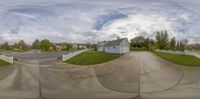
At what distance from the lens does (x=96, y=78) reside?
5141 millimetres

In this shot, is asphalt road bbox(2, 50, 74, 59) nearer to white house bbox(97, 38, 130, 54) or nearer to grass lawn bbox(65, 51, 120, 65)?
grass lawn bbox(65, 51, 120, 65)

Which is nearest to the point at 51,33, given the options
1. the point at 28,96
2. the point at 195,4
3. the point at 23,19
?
the point at 23,19

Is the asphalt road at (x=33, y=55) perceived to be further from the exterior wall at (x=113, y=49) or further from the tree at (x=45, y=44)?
the exterior wall at (x=113, y=49)

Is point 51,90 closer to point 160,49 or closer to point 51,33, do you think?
point 51,33

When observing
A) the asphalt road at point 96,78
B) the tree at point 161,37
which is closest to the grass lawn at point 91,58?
the asphalt road at point 96,78

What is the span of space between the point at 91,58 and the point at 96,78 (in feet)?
0.74

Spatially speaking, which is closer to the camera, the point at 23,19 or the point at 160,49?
the point at 23,19

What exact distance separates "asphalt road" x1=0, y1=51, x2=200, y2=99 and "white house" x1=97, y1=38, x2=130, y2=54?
0.08 metres

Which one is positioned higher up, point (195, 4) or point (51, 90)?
point (195, 4)

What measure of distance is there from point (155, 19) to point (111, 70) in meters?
0.73

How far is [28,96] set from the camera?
5.19 m

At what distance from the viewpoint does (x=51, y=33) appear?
4.99 meters

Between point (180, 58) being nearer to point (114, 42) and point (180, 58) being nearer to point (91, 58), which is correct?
point (114, 42)

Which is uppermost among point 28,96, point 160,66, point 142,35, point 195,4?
point 195,4
